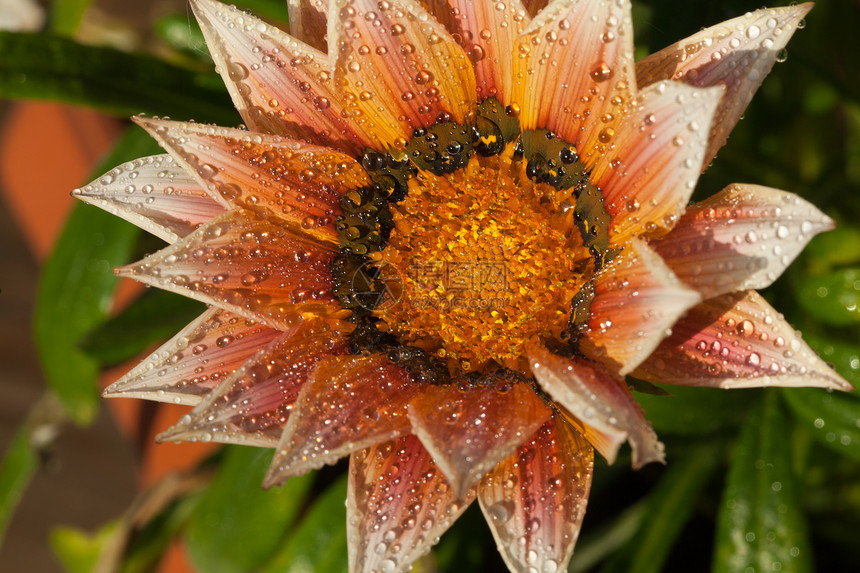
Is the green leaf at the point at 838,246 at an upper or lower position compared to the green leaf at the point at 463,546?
upper

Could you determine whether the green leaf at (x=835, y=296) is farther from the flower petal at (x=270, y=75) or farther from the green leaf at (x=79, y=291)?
the green leaf at (x=79, y=291)

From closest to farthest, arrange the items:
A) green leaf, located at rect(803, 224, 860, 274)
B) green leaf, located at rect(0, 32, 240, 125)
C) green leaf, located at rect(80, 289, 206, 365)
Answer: green leaf, located at rect(0, 32, 240, 125) → green leaf, located at rect(803, 224, 860, 274) → green leaf, located at rect(80, 289, 206, 365)

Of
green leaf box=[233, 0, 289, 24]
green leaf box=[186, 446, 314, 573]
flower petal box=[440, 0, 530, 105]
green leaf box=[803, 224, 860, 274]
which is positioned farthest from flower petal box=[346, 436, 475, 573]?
green leaf box=[233, 0, 289, 24]

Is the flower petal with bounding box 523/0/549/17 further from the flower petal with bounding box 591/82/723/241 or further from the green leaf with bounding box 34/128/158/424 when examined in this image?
the green leaf with bounding box 34/128/158/424

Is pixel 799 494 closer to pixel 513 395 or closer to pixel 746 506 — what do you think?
pixel 746 506

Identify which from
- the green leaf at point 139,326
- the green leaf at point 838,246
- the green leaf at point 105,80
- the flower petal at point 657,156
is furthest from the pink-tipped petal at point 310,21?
the green leaf at point 838,246

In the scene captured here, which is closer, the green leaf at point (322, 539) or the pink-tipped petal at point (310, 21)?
the pink-tipped petal at point (310, 21)
